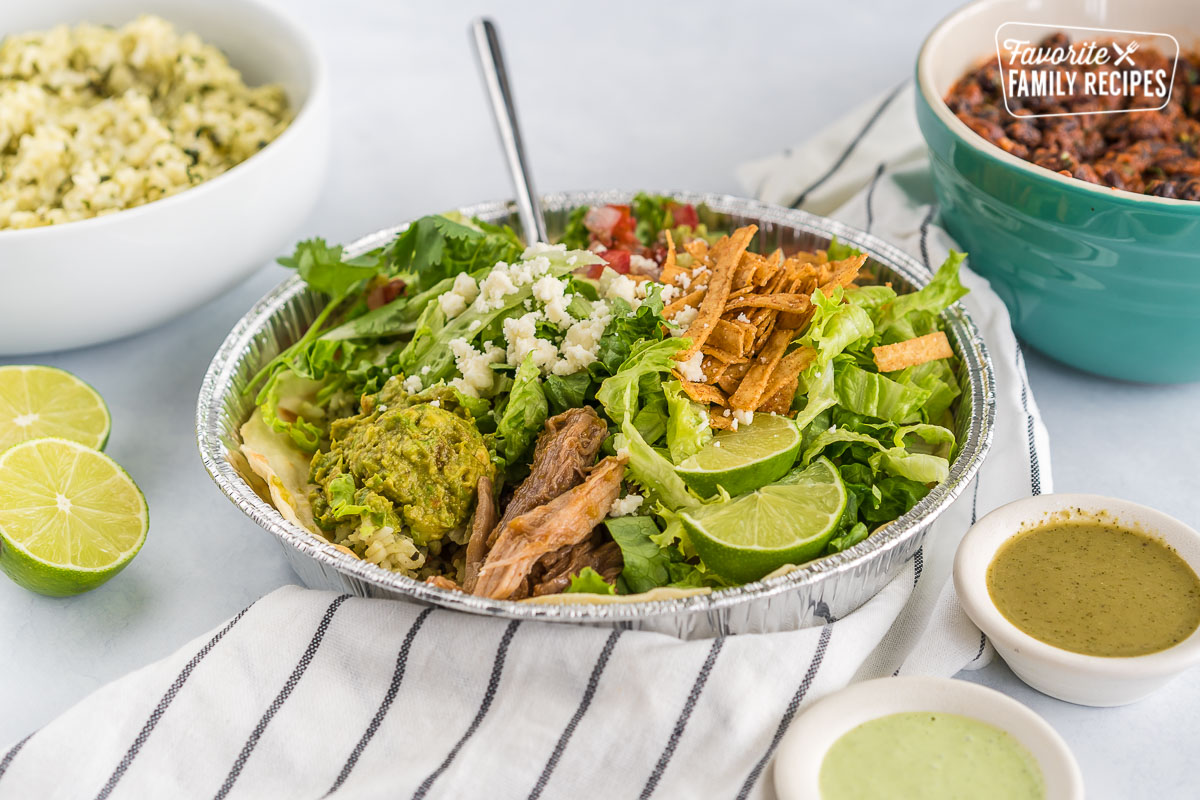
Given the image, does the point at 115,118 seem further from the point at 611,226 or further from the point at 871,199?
the point at 871,199

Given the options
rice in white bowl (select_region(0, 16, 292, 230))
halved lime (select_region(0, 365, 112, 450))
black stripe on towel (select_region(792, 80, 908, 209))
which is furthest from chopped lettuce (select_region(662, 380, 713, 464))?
rice in white bowl (select_region(0, 16, 292, 230))

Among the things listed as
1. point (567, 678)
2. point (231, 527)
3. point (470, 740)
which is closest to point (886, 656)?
point (567, 678)

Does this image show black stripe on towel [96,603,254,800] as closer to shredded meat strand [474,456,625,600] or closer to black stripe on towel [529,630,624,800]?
shredded meat strand [474,456,625,600]

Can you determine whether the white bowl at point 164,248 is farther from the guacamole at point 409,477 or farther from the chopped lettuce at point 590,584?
the chopped lettuce at point 590,584

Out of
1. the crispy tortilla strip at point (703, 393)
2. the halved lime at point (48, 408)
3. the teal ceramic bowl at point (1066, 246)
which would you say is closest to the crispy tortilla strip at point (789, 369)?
the crispy tortilla strip at point (703, 393)

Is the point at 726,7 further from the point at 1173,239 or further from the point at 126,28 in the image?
the point at 1173,239
